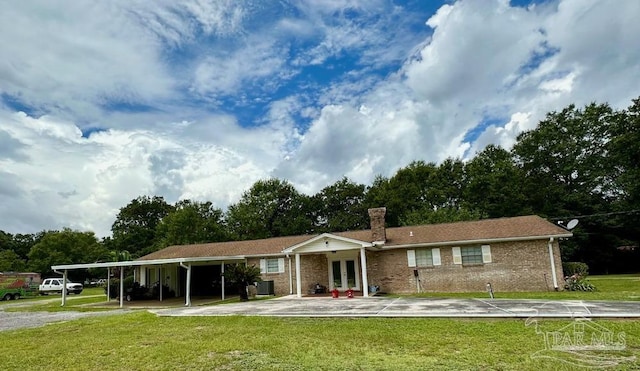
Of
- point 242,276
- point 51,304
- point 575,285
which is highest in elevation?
point 242,276

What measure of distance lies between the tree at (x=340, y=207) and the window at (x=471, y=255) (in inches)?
1133

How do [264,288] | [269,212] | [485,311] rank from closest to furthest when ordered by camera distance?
1. [485,311]
2. [264,288]
3. [269,212]

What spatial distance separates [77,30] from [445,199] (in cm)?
3636

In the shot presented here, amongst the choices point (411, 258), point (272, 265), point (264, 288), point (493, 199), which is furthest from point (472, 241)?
point (493, 199)

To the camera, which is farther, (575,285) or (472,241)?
(472,241)

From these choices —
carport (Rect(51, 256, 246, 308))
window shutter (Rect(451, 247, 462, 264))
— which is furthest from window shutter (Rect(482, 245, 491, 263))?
carport (Rect(51, 256, 246, 308))

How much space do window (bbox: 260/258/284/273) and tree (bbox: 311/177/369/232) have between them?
85.2ft

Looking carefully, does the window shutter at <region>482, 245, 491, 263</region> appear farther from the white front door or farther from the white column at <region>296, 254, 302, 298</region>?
the white column at <region>296, 254, 302, 298</region>

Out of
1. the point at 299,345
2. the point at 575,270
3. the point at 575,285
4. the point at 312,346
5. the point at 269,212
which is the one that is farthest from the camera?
the point at 269,212

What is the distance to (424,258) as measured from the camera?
20422 millimetres

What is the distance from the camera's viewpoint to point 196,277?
27.2 meters

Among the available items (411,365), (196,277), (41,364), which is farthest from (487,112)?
(41,364)

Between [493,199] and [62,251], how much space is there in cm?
5264

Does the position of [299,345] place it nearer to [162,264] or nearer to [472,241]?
[472,241]
